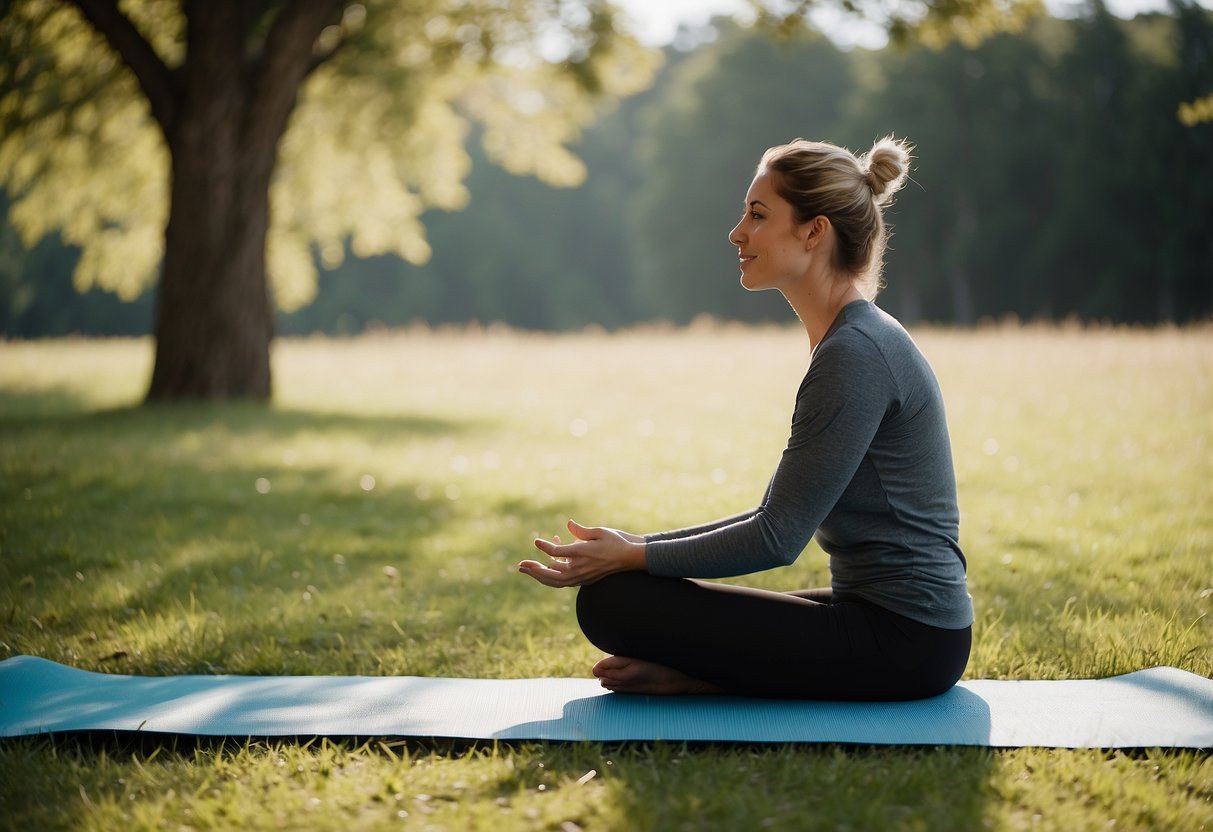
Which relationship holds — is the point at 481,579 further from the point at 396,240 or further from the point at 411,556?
the point at 396,240

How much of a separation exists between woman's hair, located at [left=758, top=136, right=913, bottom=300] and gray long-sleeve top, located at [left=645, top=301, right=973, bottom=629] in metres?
0.18

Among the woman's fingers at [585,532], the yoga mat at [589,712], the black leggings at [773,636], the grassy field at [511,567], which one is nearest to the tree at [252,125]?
the grassy field at [511,567]

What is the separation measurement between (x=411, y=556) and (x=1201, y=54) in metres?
36.8

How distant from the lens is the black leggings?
2982 mm

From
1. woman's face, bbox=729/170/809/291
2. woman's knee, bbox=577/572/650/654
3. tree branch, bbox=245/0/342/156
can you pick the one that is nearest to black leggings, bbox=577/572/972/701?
woman's knee, bbox=577/572/650/654

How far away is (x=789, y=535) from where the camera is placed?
112 inches

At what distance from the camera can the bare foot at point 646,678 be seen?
3.19m

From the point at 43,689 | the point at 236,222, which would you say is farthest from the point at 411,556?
the point at 236,222

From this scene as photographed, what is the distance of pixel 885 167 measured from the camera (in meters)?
3.00

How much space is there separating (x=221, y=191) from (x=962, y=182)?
31162 mm

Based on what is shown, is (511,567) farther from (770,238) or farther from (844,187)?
(844,187)

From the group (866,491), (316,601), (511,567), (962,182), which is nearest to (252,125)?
(511,567)

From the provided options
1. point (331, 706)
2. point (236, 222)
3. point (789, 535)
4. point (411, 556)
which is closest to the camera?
point (789, 535)

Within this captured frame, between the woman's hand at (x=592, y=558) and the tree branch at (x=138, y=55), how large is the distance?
1022cm
